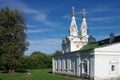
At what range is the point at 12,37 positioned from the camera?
5138 centimetres

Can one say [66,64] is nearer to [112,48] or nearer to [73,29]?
[73,29]

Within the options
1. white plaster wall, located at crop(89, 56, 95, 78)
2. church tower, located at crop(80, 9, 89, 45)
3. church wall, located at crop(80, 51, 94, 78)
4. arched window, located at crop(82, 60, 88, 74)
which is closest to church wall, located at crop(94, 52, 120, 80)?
white plaster wall, located at crop(89, 56, 95, 78)

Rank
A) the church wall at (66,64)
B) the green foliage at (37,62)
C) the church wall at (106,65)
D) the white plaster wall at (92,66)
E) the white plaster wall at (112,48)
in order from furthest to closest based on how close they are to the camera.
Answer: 1. the green foliage at (37,62)
2. the church wall at (66,64)
3. the white plaster wall at (112,48)
4. the white plaster wall at (92,66)
5. the church wall at (106,65)

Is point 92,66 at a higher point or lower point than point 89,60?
lower

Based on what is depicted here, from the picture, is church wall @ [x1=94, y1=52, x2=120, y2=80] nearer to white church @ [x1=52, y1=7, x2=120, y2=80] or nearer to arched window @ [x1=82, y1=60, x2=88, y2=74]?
white church @ [x1=52, y1=7, x2=120, y2=80]

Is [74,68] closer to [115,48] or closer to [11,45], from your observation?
[115,48]

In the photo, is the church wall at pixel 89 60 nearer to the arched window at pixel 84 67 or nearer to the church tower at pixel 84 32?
the arched window at pixel 84 67

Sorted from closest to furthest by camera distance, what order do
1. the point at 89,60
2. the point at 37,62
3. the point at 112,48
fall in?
the point at 112,48 < the point at 89,60 < the point at 37,62

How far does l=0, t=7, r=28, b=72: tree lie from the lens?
1938 inches

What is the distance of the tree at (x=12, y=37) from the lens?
49219 millimetres

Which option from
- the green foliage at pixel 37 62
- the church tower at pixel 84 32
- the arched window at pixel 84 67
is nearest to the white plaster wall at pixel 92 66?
the arched window at pixel 84 67

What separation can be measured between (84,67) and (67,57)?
8.25m

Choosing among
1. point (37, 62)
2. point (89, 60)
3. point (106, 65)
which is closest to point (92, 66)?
point (89, 60)

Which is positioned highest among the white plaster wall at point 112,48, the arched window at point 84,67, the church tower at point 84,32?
the church tower at point 84,32
